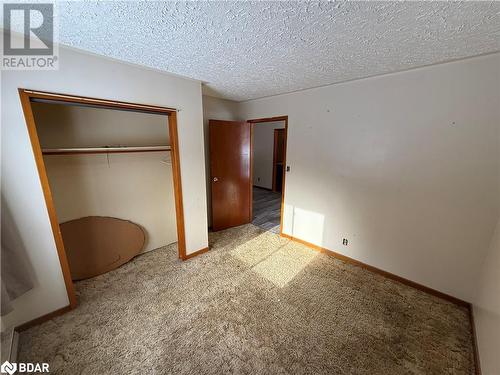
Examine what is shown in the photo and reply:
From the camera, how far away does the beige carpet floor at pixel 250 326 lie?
1375mm

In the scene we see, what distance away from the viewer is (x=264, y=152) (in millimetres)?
6293

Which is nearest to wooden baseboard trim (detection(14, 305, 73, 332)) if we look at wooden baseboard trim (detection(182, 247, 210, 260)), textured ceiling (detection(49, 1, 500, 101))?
wooden baseboard trim (detection(182, 247, 210, 260))

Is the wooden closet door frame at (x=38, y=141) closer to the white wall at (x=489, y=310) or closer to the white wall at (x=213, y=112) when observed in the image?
the white wall at (x=213, y=112)

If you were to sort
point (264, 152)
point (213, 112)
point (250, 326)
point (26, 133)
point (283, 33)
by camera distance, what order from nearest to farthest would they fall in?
point (283, 33)
point (26, 133)
point (250, 326)
point (213, 112)
point (264, 152)

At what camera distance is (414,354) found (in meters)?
1.45

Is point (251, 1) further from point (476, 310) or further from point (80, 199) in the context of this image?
point (476, 310)

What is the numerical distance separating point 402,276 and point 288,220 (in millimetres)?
1525

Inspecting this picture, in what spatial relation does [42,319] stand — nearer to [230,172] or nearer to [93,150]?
[93,150]

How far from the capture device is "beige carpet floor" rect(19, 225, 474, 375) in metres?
1.38

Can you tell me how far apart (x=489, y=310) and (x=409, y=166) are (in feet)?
4.09

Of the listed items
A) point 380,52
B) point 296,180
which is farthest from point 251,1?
point 296,180

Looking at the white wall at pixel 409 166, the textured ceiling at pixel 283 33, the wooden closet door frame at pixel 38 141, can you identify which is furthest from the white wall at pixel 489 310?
the wooden closet door frame at pixel 38 141

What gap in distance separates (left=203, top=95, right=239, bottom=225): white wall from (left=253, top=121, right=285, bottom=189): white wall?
8.44ft

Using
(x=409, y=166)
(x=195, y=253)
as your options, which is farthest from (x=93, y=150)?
(x=409, y=166)
